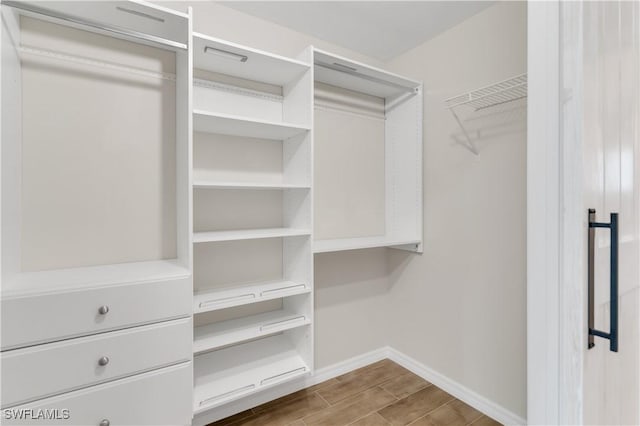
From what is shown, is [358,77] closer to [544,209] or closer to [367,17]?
[367,17]

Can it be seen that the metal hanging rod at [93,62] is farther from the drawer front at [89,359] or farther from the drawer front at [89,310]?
the drawer front at [89,359]

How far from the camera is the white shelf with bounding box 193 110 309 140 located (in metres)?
1.54

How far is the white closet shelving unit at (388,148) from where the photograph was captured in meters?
2.18

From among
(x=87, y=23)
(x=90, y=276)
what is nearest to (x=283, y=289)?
(x=90, y=276)

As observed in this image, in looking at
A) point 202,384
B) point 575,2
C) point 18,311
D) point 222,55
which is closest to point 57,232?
point 18,311

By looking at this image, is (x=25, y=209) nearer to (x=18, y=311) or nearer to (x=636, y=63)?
(x=18, y=311)

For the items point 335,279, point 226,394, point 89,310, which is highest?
point 89,310

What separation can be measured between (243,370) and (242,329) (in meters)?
0.24

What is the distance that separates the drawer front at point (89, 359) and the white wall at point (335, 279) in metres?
1.08

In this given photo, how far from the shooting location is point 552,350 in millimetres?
1045

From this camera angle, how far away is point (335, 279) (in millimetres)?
2332

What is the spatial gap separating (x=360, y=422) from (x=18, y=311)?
69.0 inches

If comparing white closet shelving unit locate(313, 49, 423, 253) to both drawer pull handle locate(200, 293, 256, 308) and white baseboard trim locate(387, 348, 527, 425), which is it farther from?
white baseboard trim locate(387, 348, 527, 425)
